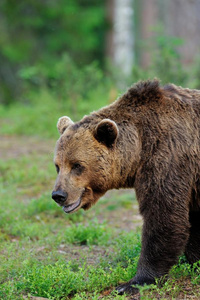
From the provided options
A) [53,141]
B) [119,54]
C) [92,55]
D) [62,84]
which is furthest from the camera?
[92,55]

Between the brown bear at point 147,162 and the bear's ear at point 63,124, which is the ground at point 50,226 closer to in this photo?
the brown bear at point 147,162

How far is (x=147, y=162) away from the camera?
16.6ft

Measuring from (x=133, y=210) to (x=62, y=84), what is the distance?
624 centimetres

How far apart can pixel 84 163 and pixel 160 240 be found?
1061 mm

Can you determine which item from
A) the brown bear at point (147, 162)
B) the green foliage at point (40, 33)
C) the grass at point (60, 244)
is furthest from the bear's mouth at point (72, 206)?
the green foliage at point (40, 33)

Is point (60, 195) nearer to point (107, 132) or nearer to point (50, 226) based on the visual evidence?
point (107, 132)

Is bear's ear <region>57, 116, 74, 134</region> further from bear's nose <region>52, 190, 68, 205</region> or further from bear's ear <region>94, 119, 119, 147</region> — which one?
bear's nose <region>52, 190, 68, 205</region>

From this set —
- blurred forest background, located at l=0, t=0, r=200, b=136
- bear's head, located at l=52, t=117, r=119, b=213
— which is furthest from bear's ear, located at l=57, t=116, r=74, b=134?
blurred forest background, located at l=0, t=0, r=200, b=136

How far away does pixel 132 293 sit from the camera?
4.93 meters

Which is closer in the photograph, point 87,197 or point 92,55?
point 87,197

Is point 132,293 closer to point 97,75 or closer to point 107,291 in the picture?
point 107,291

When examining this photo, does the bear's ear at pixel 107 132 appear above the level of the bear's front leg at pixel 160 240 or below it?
above

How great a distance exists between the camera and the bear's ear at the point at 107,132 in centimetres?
507

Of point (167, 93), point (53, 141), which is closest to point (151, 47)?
point (53, 141)
